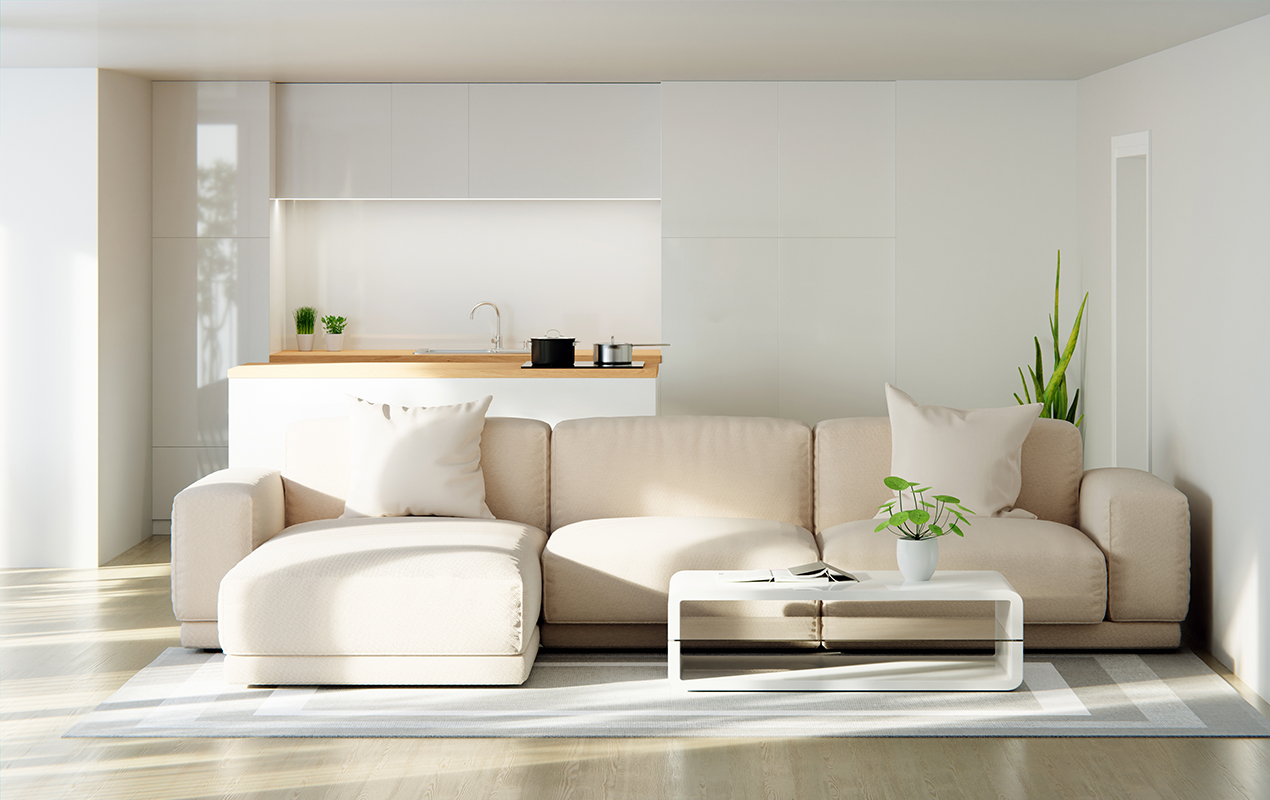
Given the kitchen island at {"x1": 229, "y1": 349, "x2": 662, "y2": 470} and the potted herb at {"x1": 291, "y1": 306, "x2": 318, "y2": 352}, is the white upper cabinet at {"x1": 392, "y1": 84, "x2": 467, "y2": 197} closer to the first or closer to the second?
the potted herb at {"x1": 291, "y1": 306, "x2": 318, "y2": 352}

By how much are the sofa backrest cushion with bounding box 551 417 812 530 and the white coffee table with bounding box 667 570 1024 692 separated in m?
0.77

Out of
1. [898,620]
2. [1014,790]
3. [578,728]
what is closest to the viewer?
[1014,790]

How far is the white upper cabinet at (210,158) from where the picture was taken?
20.8 feet

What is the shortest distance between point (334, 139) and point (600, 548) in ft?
11.9

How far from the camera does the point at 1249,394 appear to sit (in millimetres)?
3959

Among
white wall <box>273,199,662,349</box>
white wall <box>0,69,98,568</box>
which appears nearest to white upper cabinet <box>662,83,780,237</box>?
white wall <box>273,199,662,349</box>

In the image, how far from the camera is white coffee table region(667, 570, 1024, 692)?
3516 millimetres

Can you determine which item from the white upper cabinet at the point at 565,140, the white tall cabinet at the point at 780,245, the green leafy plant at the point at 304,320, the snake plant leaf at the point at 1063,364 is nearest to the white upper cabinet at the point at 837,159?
the white tall cabinet at the point at 780,245

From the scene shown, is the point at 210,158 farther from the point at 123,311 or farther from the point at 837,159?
the point at 837,159

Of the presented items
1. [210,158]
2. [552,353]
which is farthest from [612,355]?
[210,158]

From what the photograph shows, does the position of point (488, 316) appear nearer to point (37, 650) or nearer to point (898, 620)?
point (37, 650)

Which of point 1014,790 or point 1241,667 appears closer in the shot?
point 1014,790

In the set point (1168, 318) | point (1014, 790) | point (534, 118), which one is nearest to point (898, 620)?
point (1014, 790)

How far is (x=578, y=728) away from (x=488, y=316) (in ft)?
13.6
